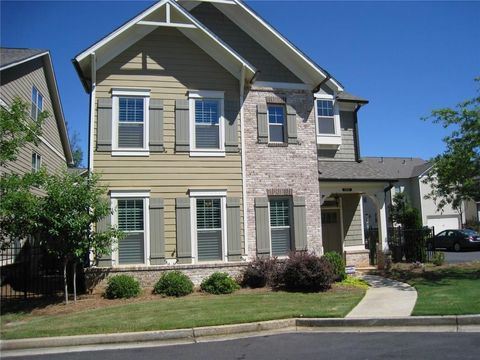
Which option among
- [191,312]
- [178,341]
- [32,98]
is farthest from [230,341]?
[32,98]

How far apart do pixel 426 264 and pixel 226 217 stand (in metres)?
9.21

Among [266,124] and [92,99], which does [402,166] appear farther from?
[92,99]

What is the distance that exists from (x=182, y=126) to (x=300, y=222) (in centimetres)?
497

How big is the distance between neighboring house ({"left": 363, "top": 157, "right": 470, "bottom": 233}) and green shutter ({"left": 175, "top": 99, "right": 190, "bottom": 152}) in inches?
1069

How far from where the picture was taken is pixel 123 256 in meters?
14.0

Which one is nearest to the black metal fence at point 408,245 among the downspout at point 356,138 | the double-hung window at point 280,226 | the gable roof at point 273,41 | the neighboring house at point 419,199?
the downspout at point 356,138

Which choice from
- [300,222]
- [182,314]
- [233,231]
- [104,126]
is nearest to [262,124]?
[300,222]

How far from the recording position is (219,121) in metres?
15.2

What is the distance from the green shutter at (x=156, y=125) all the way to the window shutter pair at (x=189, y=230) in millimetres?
1774

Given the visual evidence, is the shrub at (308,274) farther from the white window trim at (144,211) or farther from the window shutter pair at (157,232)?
the white window trim at (144,211)

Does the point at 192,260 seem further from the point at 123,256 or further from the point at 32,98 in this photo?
the point at 32,98

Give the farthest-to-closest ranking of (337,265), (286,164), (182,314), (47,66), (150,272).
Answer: (47,66) → (286,164) → (337,265) → (150,272) → (182,314)

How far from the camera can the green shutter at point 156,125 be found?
14.5 metres

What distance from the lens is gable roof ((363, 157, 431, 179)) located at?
145ft
